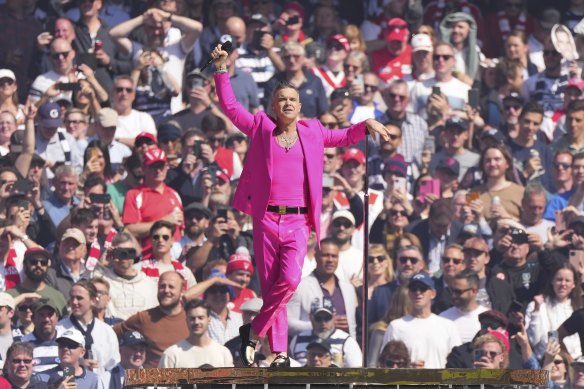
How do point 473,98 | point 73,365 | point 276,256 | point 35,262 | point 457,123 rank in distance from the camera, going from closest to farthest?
point 276,256, point 73,365, point 35,262, point 457,123, point 473,98

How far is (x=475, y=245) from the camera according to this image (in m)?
18.5

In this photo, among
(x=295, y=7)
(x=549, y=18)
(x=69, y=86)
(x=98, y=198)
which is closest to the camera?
(x=98, y=198)

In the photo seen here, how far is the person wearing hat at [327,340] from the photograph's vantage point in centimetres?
1752

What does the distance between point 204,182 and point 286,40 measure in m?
2.48

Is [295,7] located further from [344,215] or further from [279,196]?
[279,196]

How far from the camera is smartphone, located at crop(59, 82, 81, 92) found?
1933 cm

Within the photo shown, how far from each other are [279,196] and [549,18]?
10.0 meters

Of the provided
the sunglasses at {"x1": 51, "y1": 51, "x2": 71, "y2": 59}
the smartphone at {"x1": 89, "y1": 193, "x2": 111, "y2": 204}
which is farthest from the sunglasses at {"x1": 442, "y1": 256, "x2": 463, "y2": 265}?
the sunglasses at {"x1": 51, "y1": 51, "x2": 71, "y2": 59}

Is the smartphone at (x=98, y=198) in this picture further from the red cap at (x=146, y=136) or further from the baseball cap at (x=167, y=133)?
the baseball cap at (x=167, y=133)

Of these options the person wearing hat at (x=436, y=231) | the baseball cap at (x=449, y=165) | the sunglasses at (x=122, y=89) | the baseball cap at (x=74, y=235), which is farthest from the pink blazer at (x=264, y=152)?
the sunglasses at (x=122, y=89)

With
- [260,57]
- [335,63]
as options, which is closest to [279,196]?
[260,57]

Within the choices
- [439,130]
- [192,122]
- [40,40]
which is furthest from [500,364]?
[40,40]

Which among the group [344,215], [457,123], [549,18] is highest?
[549,18]

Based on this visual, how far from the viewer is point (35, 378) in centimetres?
1700
